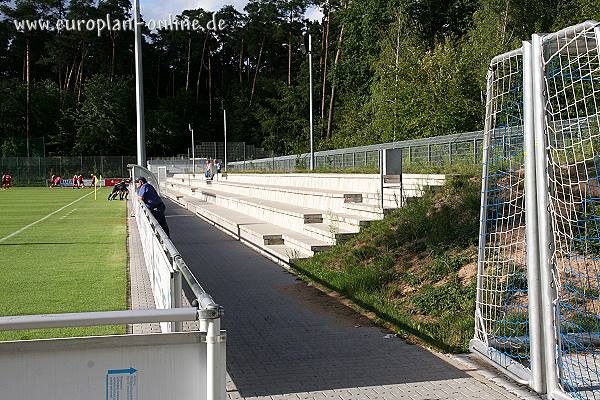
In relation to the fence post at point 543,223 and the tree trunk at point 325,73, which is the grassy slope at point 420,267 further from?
the tree trunk at point 325,73

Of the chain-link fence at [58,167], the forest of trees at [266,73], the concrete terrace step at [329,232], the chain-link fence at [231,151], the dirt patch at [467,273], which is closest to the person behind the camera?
the dirt patch at [467,273]

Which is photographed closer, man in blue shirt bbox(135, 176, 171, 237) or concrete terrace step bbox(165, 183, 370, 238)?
man in blue shirt bbox(135, 176, 171, 237)

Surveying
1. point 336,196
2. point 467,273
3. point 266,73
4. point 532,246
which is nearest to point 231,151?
point 266,73

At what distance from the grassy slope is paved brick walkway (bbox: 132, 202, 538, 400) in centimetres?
43

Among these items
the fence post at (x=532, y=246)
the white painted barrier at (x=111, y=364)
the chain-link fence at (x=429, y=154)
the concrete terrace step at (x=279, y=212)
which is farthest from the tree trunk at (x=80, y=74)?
the white painted barrier at (x=111, y=364)

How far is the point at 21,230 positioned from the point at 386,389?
1849 centimetres

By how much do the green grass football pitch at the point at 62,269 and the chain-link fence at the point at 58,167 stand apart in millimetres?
54777

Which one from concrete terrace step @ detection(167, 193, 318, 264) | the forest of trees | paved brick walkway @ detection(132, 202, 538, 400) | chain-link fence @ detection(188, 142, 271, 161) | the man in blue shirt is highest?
the forest of trees

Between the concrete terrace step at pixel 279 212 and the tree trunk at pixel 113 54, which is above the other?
the tree trunk at pixel 113 54

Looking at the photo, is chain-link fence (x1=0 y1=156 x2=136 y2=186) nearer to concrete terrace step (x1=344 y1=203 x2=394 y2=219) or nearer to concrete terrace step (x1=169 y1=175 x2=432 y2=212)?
concrete terrace step (x1=169 y1=175 x2=432 y2=212)

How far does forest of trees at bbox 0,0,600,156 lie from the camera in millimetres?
37688

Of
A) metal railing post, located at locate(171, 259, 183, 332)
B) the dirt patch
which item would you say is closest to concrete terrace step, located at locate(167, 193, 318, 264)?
the dirt patch

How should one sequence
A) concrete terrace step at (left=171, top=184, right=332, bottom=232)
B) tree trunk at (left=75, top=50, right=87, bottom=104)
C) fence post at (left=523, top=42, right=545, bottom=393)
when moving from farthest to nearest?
1. tree trunk at (left=75, top=50, right=87, bottom=104)
2. concrete terrace step at (left=171, top=184, right=332, bottom=232)
3. fence post at (left=523, top=42, right=545, bottom=393)

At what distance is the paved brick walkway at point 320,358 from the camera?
550 centimetres
